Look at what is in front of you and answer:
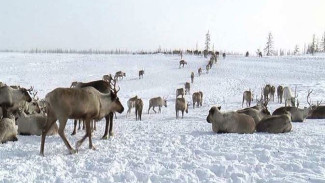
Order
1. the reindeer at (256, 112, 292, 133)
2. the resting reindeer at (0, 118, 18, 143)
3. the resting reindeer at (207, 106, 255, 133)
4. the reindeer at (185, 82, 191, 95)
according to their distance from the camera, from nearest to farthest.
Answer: the resting reindeer at (0, 118, 18, 143) → the resting reindeer at (207, 106, 255, 133) → the reindeer at (256, 112, 292, 133) → the reindeer at (185, 82, 191, 95)

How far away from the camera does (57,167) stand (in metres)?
7.15

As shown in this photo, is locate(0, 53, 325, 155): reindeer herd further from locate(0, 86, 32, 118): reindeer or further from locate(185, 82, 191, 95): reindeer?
locate(185, 82, 191, 95): reindeer

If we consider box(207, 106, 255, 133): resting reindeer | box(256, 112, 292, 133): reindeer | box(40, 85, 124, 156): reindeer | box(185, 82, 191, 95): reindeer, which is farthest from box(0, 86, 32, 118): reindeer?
box(185, 82, 191, 95): reindeer

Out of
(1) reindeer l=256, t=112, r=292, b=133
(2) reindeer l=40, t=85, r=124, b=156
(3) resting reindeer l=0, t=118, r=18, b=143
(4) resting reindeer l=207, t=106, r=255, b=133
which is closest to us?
(2) reindeer l=40, t=85, r=124, b=156

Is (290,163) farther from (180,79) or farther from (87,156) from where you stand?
(180,79)

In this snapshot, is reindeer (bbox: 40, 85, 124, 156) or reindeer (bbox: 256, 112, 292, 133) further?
reindeer (bbox: 256, 112, 292, 133)

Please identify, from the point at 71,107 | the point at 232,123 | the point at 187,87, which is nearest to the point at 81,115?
the point at 71,107

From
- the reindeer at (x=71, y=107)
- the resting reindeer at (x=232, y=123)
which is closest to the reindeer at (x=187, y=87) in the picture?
the resting reindeer at (x=232, y=123)

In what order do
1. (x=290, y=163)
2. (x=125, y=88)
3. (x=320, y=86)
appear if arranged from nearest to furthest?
(x=290, y=163) < (x=320, y=86) < (x=125, y=88)

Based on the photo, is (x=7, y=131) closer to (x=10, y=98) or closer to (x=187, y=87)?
(x=10, y=98)

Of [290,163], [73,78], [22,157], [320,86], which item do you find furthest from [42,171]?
[73,78]

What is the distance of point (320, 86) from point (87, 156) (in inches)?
1198

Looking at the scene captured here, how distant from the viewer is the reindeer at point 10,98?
1333 cm

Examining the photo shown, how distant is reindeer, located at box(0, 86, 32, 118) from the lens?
13328 mm
